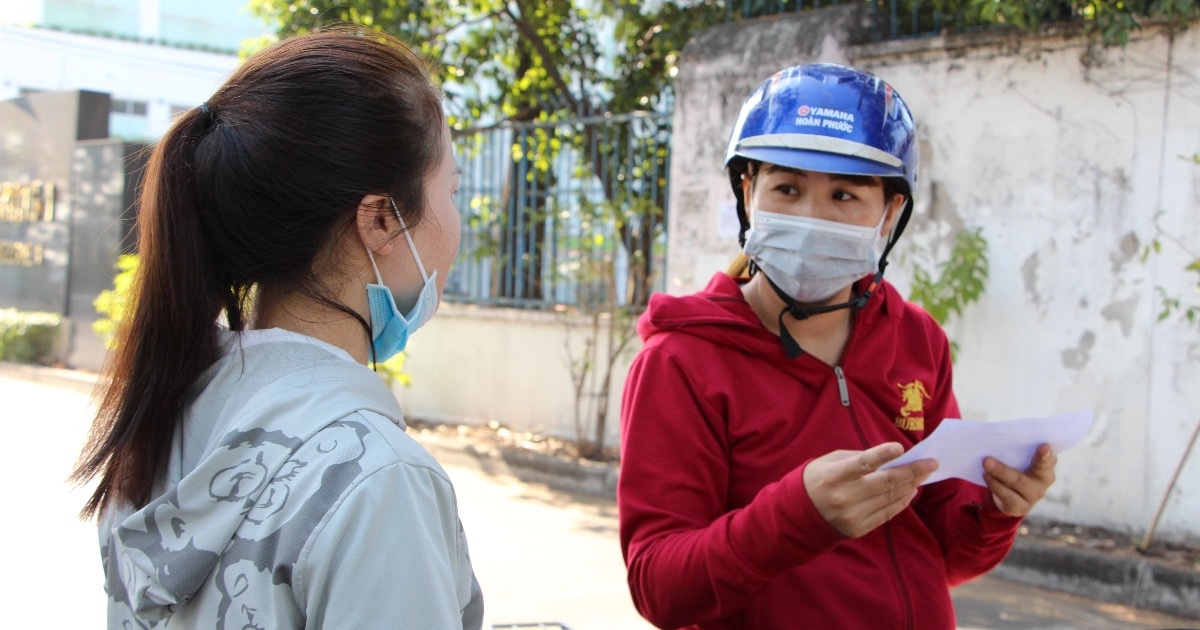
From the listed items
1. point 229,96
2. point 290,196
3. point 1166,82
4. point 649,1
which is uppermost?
point 649,1

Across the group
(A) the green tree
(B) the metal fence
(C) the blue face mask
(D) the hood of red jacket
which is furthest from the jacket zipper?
(A) the green tree

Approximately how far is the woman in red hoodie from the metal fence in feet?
18.9

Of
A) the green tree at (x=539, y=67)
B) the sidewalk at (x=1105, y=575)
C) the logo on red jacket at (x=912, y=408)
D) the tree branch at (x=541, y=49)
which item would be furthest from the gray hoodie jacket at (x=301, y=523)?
the tree branch at (x=541, y=49)

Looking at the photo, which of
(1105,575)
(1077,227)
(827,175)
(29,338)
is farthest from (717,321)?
(29,338)

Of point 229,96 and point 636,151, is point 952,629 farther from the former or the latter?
point 636,151

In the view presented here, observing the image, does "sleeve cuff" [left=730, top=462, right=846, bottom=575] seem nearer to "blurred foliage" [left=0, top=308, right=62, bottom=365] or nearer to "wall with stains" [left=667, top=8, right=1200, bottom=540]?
"wall with stains" [left=667, top=8, right=1200, bottom=540]

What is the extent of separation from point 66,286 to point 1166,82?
1310 centimetres

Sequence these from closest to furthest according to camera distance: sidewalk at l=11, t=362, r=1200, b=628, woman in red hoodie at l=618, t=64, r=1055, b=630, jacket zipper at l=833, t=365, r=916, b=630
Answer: woman in red hoodie at l=618, t=64, r=1055, b=630 → jacket zipper at l=833, t=365, r=916, b=630 → sidewalk at l=11, t=362, r=1200, b=628

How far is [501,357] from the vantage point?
9156 millimetres

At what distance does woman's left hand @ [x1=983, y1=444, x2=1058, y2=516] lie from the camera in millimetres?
1872

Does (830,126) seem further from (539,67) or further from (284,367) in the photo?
(539,67)

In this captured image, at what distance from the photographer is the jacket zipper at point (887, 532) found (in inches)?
71.4

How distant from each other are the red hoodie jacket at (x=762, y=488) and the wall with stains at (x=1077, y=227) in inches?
156

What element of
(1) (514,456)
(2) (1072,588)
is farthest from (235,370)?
(1) (514,456)
